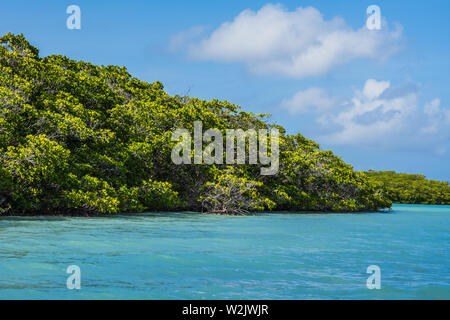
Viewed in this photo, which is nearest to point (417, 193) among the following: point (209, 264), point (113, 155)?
point (113, 155)

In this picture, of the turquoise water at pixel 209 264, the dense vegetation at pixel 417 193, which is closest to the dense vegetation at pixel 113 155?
the turquoise water at pixel 209 264

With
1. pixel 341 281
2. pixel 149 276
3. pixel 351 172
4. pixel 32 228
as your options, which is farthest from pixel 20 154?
pixel 351 172

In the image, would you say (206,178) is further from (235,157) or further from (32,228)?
(32,228)

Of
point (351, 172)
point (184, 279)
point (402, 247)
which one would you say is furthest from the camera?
point (351, 172)

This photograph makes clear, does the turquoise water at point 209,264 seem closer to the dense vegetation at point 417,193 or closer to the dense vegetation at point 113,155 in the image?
the dense vegetation at point 113,155

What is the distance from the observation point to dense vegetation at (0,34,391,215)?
17.4 meters

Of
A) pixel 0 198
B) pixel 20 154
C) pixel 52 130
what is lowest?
pixel 0 198

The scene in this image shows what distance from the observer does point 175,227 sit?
1602cm

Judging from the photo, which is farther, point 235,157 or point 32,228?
point 235,157

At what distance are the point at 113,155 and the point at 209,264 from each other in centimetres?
1409

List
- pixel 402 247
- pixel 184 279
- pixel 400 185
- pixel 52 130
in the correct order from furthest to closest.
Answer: pixel 400 185 < pixel 52 130 < pixel 402 247 < pixel 184 279

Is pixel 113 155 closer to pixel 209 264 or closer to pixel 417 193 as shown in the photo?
pixel 209 264

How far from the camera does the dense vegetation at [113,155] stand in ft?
57.1

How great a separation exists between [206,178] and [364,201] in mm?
15257
